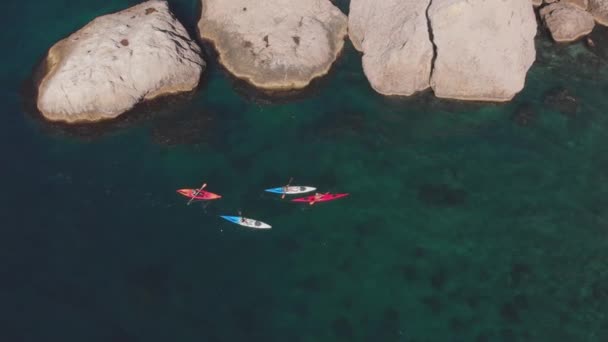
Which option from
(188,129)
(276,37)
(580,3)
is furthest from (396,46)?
(580,3)

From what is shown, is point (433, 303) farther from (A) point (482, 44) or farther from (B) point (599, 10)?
(B) point (599, 10)


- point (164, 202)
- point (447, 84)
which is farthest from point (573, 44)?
point (164, 202)

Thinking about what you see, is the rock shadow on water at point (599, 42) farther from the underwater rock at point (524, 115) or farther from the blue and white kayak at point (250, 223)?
the blue and white kayak at point (250, 223)

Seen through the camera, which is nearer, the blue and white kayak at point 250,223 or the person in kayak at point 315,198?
the blue and white kayak at point 250,223

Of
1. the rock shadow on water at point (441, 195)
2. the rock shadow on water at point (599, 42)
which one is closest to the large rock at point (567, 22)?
the rock shadow on water at point (599, 42)

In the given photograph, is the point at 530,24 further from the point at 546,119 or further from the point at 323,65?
the point at 323,65
